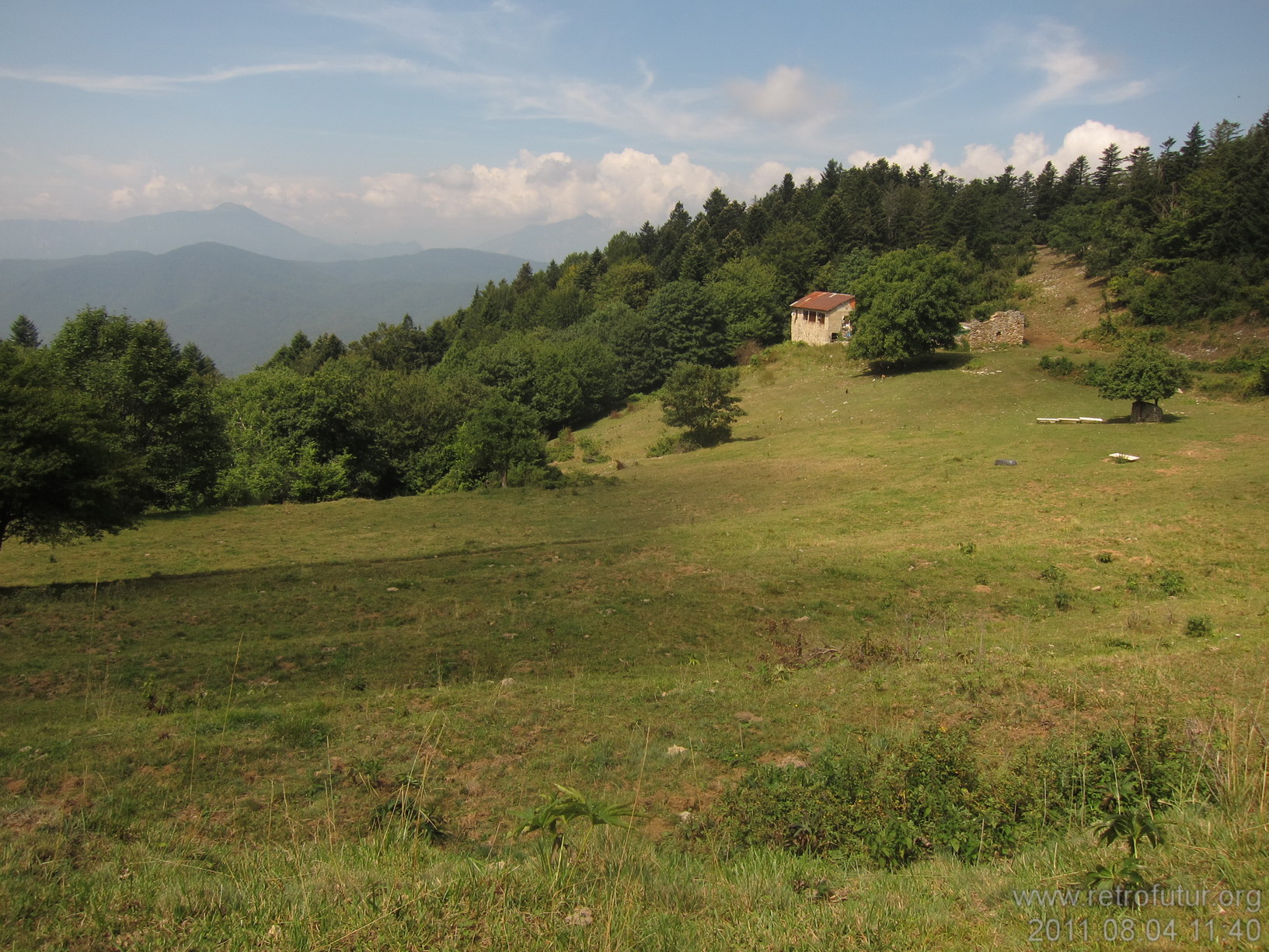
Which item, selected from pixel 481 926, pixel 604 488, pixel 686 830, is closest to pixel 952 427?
pixel 604 488

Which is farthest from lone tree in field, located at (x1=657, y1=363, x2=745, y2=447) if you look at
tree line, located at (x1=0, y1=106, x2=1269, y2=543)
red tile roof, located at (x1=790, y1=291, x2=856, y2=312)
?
red tile roof, located at (x1=790, y1=291, x2=856, y2=312)

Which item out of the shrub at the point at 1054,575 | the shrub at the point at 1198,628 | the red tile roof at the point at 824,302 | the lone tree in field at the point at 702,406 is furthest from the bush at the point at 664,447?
the shrub at the point at 1198,628

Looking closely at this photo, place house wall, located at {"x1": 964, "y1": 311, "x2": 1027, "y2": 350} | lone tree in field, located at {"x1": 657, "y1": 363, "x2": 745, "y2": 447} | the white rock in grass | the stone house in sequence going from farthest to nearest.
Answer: the stone house < house wall, located at {"x1": 964, "y1": 311, "x2": 1027, "y2": 350} < lone tree in field, located at {"x1": 657, "y1": 363, "x2": 745, "y2": 447} < the white rock in grass

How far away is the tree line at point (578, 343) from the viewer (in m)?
28.8

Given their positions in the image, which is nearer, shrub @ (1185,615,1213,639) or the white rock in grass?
the white rock in grass

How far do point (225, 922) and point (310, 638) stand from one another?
430 inches

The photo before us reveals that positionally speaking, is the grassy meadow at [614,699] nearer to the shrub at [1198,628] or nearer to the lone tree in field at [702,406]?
the shrub at [1198,628]

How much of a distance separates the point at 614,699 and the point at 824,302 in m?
63.7

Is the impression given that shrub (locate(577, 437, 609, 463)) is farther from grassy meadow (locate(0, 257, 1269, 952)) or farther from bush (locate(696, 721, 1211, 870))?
bush (locate(696, 721, 1211, 870))

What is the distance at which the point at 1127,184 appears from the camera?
73.9 m

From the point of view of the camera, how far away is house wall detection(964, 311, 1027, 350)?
53906 mm

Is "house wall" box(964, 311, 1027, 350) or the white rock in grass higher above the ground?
"house wall" box(964, 311, 1027, 350)

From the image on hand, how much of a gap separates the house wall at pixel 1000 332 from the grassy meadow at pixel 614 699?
91.2 ft

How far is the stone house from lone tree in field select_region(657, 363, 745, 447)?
25.1 m
